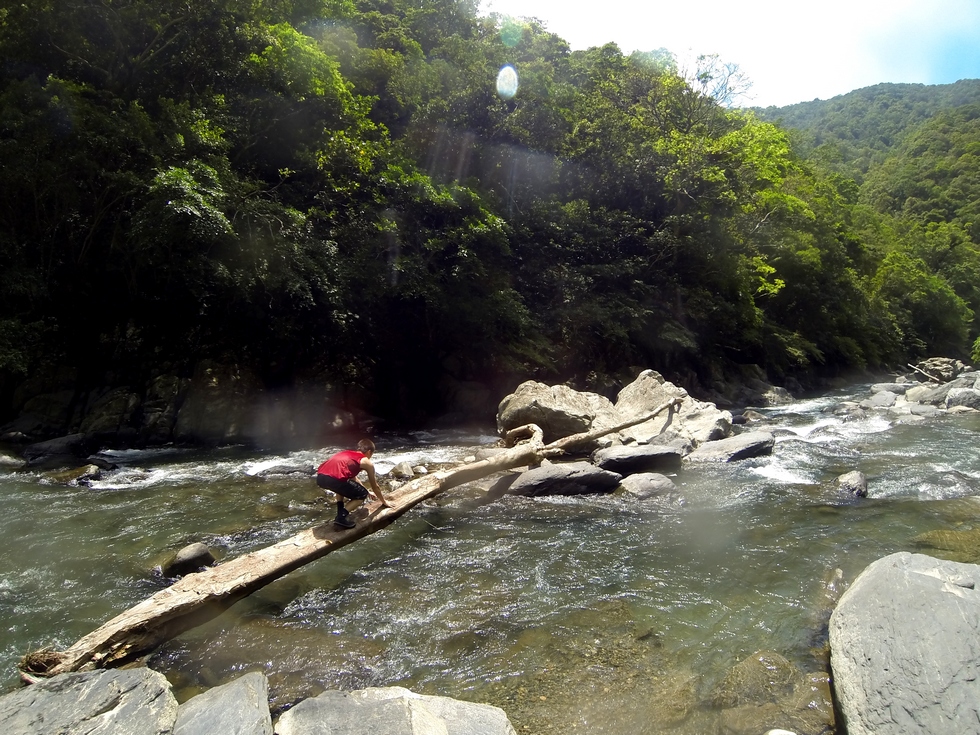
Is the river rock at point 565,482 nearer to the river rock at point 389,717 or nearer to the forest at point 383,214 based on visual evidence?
the river rock at point 389,717

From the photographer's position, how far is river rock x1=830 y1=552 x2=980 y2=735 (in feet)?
11.3

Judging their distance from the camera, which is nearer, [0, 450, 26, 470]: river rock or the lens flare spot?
[0, 450, 26, 470]: river rock

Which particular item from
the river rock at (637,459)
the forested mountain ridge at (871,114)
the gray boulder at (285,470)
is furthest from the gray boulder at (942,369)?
the forested mountain ridge at (871,114)

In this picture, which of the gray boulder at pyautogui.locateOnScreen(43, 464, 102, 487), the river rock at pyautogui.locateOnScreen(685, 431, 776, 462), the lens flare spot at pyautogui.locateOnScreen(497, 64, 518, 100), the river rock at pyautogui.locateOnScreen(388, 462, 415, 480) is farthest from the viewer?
the lens flare spot at pyautogui.locateOnScreen(497, 64, 518, 100)

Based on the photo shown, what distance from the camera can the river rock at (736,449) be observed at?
36.9ft

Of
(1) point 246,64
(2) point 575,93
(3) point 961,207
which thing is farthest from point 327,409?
(3) point 961,207

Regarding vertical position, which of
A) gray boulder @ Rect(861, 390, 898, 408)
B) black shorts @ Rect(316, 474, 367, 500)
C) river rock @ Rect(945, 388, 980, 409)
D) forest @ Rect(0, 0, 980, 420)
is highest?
forest @ Rect(0, 0, 980, 420)

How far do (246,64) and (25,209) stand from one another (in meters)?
7.14

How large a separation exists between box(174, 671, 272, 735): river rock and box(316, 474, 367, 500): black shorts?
2.69 m

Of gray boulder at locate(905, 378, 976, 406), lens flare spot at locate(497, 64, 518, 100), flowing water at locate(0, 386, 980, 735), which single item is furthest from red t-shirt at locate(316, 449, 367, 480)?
lens flare spot at locate(497, 64, 518, 100)

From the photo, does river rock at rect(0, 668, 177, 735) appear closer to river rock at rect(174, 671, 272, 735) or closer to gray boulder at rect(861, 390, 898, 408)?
river rock at rect(174, 671, 272, 735)

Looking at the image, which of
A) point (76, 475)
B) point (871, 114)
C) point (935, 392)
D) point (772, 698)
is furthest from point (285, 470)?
point (871, 114)

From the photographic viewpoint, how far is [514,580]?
243 inches

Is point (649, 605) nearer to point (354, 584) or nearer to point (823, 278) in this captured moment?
point (354, 584)
